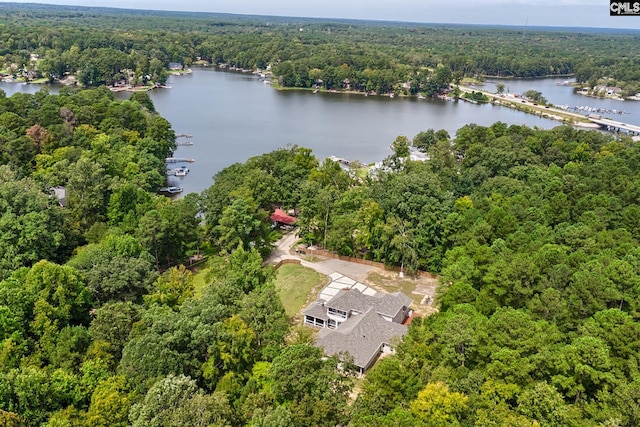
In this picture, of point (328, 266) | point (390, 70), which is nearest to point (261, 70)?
point (390, 70)

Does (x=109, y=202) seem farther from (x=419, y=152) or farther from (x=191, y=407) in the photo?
(x=419, y=152)

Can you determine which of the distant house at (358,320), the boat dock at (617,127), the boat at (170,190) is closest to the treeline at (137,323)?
the distant house at (358,320)

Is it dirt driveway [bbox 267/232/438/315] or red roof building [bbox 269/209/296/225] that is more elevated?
red roof building [bbox 269/209/296/225]

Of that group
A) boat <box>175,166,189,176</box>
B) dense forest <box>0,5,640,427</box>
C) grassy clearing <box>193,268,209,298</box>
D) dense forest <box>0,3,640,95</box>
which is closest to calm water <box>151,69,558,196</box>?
boat <box>175,166,189,176</box>

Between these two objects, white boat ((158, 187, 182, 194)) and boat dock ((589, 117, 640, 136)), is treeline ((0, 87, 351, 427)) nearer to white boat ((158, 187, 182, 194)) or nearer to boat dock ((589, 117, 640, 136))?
white boat ((158, 187, 182, 194))

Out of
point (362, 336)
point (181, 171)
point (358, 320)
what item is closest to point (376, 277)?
point (358, 320)

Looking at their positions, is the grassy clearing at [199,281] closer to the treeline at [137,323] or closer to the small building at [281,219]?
the treeline at [137,323]
